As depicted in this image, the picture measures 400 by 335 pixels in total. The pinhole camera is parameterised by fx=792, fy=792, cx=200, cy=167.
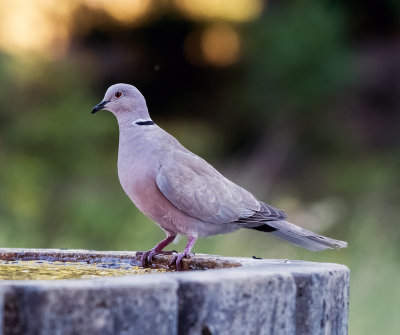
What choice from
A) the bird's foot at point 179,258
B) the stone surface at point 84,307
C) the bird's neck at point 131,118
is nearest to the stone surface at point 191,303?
the stone surface at point 84,307

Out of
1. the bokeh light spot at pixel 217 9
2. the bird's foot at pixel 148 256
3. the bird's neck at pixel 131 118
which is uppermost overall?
the bokeh light spot at pixel 217 9

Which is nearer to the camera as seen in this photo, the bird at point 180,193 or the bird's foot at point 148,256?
the bird's foot at point 148,256

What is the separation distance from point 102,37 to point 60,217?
447cm

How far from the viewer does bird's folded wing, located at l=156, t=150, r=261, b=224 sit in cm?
321

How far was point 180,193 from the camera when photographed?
126 inches

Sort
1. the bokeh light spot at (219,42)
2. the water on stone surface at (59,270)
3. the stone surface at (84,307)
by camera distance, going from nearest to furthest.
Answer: the stone surface at (84,307)
the water on stone surface at (59,270)
the bokeh light spot at (219,42)

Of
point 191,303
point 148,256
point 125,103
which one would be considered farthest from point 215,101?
point 191,303

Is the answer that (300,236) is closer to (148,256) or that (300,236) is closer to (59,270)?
(148,256)

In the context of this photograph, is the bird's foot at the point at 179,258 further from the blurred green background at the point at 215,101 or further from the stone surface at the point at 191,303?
the blurred green background at the point at 215,101

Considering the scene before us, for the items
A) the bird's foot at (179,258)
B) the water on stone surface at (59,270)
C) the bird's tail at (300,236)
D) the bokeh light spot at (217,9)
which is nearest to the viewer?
the water on stone surface at (59,270)

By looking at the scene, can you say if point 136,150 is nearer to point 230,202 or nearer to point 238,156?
point 230,202

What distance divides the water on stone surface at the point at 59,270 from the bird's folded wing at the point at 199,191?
414 millimetres

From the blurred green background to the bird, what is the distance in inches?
155

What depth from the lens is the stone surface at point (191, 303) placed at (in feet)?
5.33
